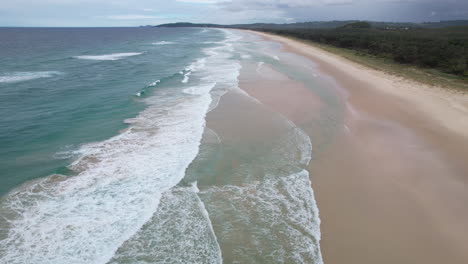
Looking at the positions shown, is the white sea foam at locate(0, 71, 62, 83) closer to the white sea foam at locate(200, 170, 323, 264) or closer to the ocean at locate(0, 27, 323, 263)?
the ocean at locate(0, 27, 323, 263)

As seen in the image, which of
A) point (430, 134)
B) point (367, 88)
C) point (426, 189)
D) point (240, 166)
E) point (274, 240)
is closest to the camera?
point (274, 240)

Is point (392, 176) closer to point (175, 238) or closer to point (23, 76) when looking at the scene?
point (175, 238)

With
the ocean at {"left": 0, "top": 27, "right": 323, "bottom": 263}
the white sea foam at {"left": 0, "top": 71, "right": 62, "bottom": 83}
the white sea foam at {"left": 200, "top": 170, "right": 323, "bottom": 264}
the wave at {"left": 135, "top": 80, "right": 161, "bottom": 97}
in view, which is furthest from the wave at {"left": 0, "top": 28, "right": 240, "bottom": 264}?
the white sea foam at {"left": 0, "top": 71, "right": 62, "bottom": 83}

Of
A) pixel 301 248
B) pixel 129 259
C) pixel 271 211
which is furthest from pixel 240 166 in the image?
pixel 129 259

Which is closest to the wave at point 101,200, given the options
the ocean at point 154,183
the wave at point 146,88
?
the ocean at point 154,183

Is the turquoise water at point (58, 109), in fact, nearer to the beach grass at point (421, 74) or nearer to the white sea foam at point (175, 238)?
the white sea foam at point (175, 238)

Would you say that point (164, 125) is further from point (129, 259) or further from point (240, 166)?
point (129, 259)
